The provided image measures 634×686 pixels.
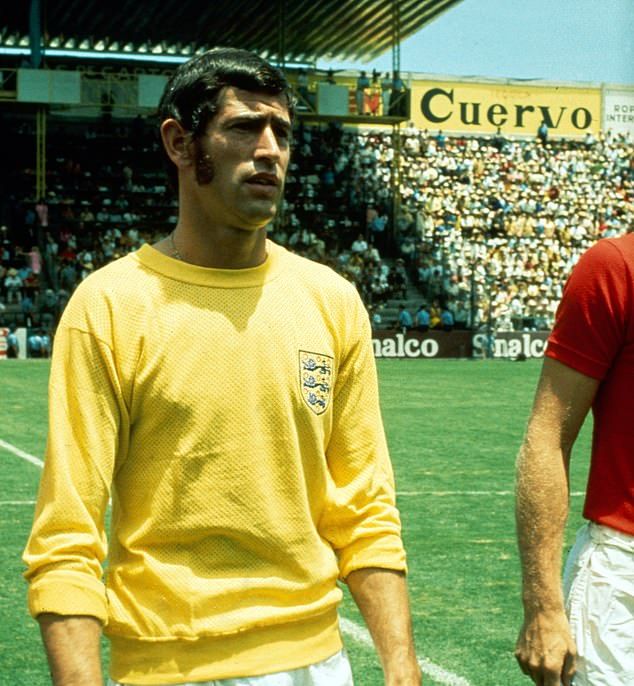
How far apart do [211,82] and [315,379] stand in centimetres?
59

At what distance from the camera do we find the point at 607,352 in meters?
3.21

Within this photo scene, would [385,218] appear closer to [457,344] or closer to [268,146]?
[457,344]

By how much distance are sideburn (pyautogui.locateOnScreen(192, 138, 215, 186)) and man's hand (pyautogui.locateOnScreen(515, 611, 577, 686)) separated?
115 cm

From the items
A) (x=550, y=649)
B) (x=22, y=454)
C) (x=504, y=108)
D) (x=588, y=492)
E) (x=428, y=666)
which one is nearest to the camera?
(x=550, y=649)

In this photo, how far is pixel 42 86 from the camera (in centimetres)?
4116

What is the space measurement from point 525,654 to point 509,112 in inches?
2579

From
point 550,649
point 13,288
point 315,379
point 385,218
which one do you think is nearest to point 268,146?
point 315,379

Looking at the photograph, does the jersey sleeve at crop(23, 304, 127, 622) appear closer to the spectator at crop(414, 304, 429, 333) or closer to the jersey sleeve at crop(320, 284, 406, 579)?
the jersey sleeve at crop(320, 284, 406, 579)

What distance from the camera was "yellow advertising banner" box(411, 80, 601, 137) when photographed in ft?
217

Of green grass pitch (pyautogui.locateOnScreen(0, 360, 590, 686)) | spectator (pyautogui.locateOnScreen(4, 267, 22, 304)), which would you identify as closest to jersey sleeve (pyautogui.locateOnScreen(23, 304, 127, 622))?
green grass pitch (pyautogui.locateOnScreen(0, 360, 590, 686))

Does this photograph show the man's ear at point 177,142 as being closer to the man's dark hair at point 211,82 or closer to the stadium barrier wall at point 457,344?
the man's dark hair at point 211,82

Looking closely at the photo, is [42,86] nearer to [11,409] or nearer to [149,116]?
[149,116]

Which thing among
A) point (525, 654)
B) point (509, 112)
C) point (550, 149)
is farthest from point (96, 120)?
point (525, 654)

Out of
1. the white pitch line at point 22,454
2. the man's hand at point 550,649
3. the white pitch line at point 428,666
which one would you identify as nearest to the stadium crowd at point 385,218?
the white pitch line at point 22,454
